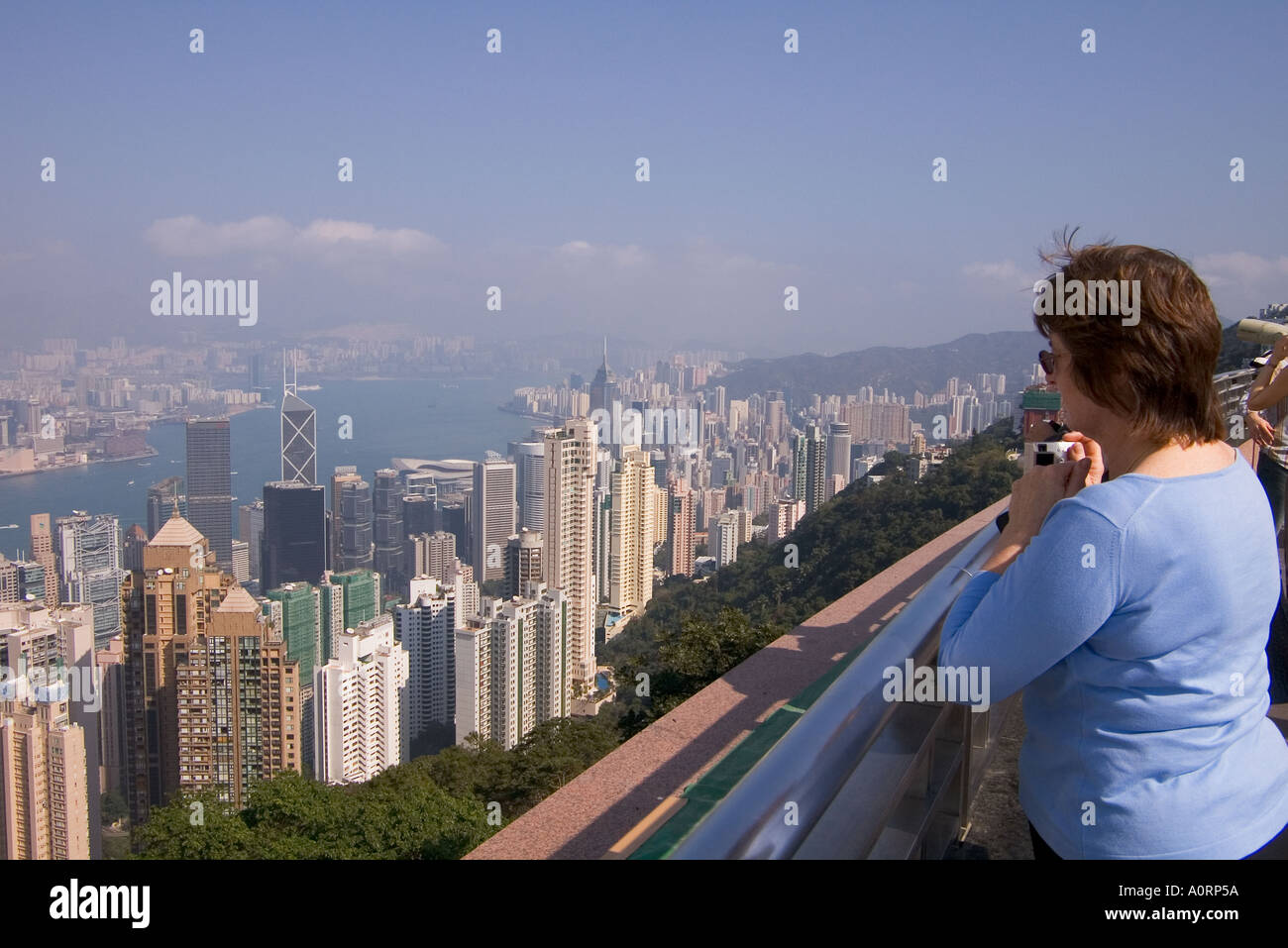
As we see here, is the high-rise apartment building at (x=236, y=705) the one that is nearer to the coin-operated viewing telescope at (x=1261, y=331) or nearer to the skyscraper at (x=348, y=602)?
the skyscraper at (x=348, y=602)

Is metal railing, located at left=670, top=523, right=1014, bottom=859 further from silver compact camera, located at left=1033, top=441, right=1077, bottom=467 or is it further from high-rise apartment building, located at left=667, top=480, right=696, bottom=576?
high-rise apartment building, located at left=667, top=480, right=696, bottom=576

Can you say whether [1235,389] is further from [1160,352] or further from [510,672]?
[510,672]

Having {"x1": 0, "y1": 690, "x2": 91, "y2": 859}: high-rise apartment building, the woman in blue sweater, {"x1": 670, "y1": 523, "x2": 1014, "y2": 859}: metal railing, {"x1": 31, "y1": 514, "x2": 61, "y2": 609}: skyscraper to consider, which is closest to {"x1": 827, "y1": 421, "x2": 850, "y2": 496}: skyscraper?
{"x1": 0, "y1": 690, "x2": 91, "y2": 859}: high-rise apartment building

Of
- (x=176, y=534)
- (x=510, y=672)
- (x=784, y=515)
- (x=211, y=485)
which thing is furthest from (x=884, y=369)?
(x=211, y=485)

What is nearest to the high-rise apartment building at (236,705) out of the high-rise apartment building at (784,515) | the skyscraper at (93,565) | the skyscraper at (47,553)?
the skyscraper at (93,565)

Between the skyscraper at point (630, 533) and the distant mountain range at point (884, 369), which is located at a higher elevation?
the distant mountain range at point (884, 369)
